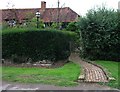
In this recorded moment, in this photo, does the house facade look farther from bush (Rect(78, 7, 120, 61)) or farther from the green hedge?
the green hedge

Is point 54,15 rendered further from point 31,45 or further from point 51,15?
point 31,45

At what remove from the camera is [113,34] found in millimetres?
23859

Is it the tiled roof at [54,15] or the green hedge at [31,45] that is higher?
the tiled roof at [54,15]

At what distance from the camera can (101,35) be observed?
2373cm

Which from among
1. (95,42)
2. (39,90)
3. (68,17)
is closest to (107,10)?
(95,42)

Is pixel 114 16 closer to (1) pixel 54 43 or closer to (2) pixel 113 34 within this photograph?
(2) pixel 113 34

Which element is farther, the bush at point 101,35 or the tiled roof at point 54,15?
the tiled roof at point 54,15

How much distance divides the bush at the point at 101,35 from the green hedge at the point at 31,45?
15.7 feet

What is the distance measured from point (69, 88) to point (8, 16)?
113 ft

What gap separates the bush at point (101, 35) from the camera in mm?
23656

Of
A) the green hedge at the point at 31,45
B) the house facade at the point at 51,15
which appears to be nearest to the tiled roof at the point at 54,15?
the house facade at the point at 51,15

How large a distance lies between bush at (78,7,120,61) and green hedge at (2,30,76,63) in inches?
188

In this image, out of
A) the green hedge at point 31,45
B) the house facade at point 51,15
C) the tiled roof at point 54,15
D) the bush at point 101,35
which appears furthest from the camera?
the tiled roof at point 54,15

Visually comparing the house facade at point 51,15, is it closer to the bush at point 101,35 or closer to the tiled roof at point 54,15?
the tiled roof at point 54,15
